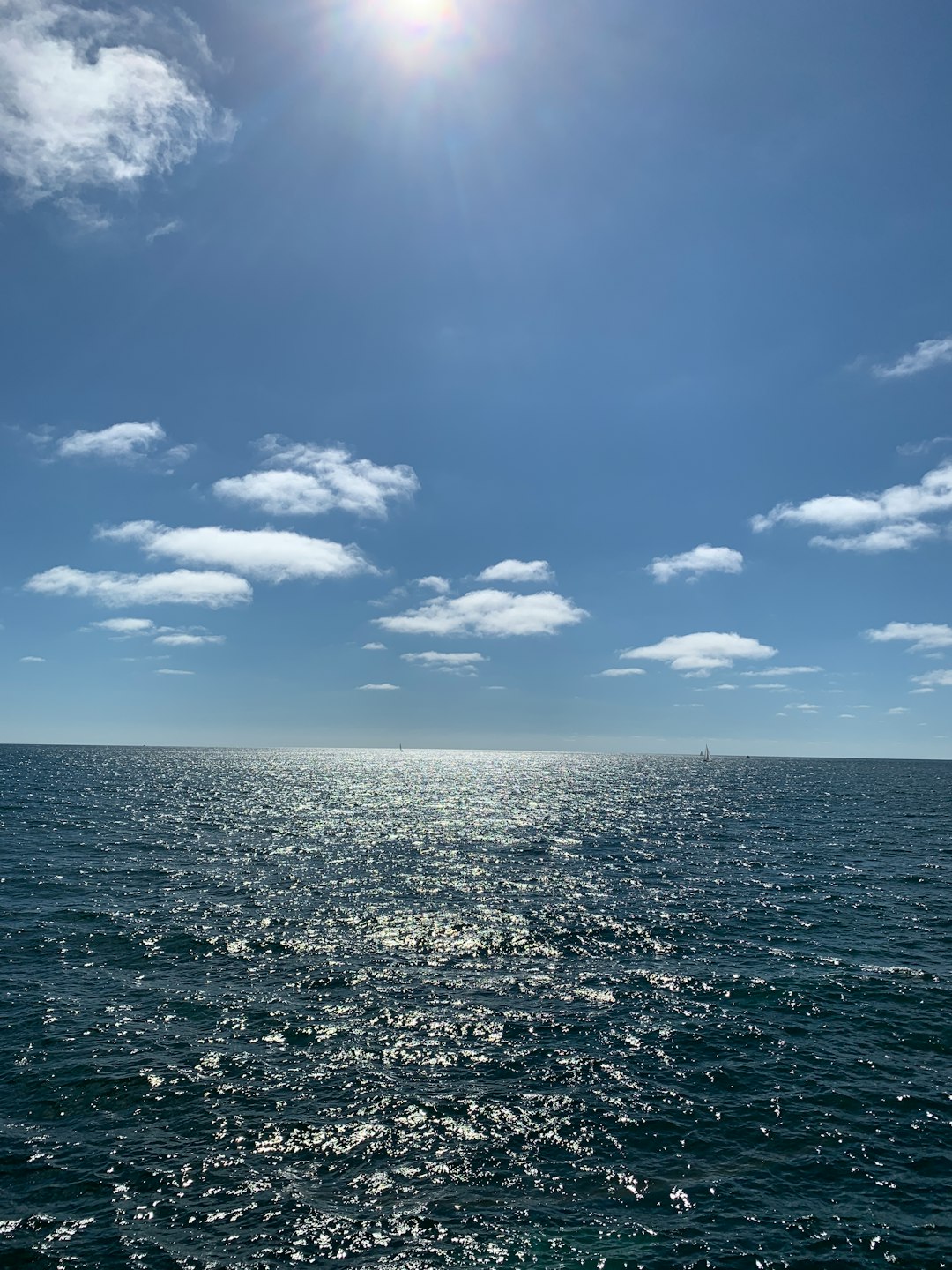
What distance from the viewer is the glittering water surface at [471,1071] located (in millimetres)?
18781

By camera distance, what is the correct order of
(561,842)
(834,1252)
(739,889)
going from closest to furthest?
(834,1252) → (739,889) → (561,842)

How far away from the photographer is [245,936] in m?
43.5

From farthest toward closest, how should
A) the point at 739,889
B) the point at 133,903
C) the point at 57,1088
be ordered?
the point at 739,889 < the point at 133,903 < the point at 57,1088

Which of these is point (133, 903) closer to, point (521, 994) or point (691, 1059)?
point (521, 994)

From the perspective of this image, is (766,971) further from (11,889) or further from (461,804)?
(461,804)

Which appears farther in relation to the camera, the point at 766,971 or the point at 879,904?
the point at 879,904

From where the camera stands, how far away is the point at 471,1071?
2714 cm

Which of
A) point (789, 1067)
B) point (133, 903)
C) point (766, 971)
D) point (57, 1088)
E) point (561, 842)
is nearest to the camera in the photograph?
point (57, 1088)

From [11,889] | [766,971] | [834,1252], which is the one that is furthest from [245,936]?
[834,1252]

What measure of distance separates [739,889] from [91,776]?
189 meters

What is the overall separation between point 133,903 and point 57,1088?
27.4 metres

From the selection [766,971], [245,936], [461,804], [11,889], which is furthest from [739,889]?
[461,804]

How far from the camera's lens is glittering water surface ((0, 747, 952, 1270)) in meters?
18.8

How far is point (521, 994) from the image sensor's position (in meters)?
34.8
